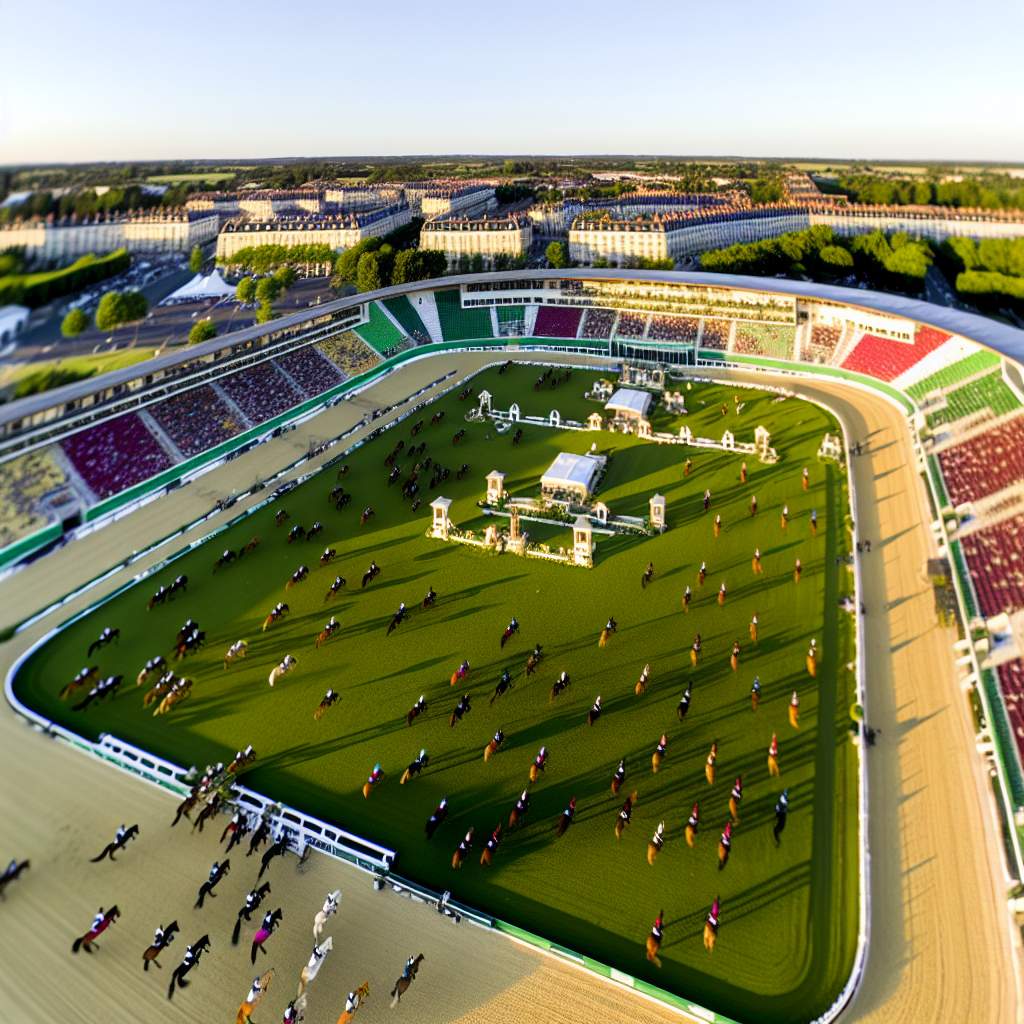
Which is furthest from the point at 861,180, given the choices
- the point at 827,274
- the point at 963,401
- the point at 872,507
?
the point at 872,507

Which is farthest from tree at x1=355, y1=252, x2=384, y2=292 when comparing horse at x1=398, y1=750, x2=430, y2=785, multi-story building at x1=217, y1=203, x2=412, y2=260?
horse at x1=398, y1=750, x2=430, y2=785

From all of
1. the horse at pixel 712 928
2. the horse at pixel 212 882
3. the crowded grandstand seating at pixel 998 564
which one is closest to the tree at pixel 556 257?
the crowded grandstand seating at pixel 998 564

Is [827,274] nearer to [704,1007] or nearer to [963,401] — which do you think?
[963,401]

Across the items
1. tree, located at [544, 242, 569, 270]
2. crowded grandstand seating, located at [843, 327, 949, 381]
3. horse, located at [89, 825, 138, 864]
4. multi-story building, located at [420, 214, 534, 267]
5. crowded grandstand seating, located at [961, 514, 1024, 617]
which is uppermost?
multi-story building, located at [420, 214, 534, 267]

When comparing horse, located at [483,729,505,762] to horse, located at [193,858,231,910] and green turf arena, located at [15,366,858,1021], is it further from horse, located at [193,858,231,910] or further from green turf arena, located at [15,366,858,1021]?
horse, located at [193,858,231,910]

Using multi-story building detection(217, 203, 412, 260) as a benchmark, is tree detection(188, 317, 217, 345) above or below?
below

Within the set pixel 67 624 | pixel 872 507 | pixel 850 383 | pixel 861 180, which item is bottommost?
pixel 67 624

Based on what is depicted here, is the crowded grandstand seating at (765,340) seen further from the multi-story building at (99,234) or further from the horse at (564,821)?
the horse at (564,821)
